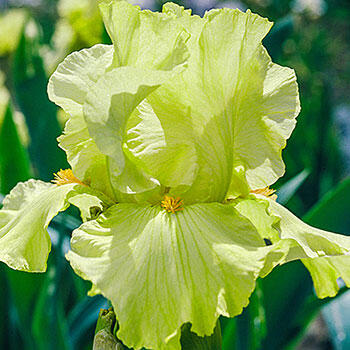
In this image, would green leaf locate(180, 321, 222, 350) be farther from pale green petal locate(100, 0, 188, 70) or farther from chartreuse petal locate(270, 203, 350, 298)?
pale green petal locate(100, 0, 188, 70)

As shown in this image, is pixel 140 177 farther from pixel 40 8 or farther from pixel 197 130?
pixel 40 8

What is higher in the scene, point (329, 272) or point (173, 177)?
point (173, 177)

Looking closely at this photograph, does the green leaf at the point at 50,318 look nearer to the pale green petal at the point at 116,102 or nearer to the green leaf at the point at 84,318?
the green leaf at the point at 84,318

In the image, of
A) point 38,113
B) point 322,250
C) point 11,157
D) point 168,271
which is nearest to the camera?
point 168,271

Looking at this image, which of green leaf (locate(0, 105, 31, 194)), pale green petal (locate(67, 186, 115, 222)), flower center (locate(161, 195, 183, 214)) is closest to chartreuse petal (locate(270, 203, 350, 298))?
flower center (locate(161, 195, 183, 214))

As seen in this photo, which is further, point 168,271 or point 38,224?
point 38,224

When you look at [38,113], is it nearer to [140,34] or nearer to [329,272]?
[140,34]

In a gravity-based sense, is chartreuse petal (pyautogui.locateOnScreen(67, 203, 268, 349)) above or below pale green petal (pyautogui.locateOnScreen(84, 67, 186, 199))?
below

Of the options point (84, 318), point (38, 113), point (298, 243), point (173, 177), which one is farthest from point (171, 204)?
point (38, 113)

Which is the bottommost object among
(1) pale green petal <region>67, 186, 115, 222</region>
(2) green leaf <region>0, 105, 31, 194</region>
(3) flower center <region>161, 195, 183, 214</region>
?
(2) green leaf <region>0, 105, 31, 194</region>
